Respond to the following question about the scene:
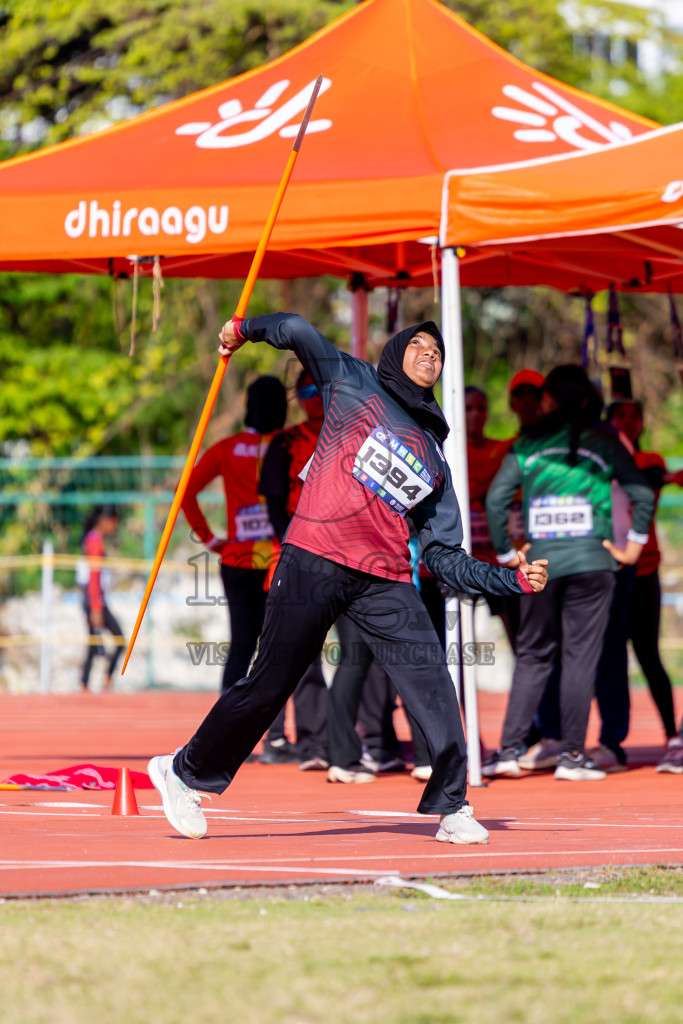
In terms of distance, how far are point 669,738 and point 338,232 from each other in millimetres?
3625

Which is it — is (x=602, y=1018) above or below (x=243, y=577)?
below

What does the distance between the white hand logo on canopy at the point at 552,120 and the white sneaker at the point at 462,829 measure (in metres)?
4.26

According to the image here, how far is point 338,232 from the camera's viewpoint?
7195 millimetres

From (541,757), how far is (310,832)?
297cm

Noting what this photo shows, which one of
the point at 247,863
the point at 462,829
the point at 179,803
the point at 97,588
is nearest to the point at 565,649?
Answer: the point at 462,829

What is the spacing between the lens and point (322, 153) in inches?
301

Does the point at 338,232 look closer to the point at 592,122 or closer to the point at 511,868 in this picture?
the point at 592,122

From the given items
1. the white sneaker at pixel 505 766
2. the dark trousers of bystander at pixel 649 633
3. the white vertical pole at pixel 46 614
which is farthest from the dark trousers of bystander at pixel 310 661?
the white vertical pole at pixel 46 614

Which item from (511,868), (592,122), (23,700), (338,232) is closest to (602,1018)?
(511,868)

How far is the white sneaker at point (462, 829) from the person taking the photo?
5.30 metres

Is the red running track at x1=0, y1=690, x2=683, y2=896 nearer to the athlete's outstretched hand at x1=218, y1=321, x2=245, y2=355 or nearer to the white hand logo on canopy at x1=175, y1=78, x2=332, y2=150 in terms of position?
the athlete's outstretched hand at x1=218, y1=321, x2=245, y2=355

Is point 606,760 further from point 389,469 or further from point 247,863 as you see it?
point 247,863

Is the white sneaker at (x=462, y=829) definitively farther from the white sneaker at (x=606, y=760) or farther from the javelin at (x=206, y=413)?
the white sneaker at (x=606, y=760)

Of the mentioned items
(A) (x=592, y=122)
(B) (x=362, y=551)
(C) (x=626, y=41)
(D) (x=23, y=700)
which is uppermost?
(C) (x=626, y=41)
